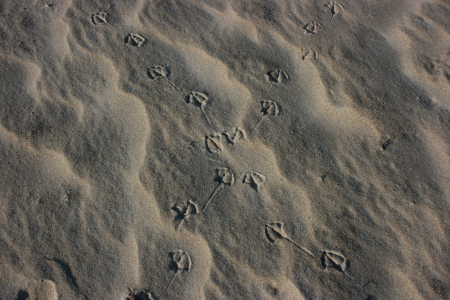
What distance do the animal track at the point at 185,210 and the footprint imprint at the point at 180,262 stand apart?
0.14m

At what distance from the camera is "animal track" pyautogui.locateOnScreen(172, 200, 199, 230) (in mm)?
1461

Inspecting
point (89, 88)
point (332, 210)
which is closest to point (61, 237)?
point (89, 88)

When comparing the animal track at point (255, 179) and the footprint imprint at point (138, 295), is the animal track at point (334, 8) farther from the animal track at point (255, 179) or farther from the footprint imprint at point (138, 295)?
the footprint imprint at point (138, 295)

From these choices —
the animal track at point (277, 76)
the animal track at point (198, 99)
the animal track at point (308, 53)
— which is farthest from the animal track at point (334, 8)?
the animal track at point (198, 99)

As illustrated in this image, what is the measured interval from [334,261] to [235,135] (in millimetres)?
724

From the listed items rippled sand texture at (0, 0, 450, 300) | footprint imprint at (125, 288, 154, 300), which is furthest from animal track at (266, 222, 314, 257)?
footprint imprint at (125, 288, 154, 300)

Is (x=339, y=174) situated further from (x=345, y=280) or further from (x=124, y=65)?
(x=124, y=65)

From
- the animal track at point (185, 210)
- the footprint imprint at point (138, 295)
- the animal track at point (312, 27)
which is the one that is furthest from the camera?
the animal track at point (312, 27)

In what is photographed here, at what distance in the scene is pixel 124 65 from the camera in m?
1.77

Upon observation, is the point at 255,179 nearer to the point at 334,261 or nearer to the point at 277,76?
the point at 334,261

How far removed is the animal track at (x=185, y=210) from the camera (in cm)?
146

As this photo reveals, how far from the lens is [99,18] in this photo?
1910 mm

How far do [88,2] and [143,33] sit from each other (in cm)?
43

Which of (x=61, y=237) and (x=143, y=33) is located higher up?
(x=143, y=33)
